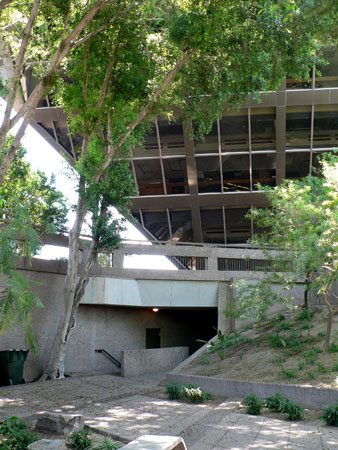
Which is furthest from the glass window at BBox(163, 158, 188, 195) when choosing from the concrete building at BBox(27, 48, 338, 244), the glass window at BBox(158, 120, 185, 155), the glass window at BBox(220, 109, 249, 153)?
the glass window at BBox(220, 109, 249, 153)

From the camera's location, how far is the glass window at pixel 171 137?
2319 cm

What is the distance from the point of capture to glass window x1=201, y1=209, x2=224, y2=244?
25.4 meters

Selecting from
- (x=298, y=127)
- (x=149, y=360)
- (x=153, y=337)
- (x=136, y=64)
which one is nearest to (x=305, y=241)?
(x=136, y=64)

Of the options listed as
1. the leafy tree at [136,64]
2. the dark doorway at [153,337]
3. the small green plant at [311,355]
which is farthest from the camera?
the dark doorway at [153,337]

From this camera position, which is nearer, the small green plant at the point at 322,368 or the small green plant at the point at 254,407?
the small green plant at the point at 254,407

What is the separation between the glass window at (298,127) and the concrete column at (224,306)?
9.50 m

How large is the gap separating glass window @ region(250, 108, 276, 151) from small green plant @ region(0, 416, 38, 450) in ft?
63.7

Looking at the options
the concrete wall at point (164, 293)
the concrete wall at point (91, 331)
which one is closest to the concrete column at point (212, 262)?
the concrete wall at point (164, 293)

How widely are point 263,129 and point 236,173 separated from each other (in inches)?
111

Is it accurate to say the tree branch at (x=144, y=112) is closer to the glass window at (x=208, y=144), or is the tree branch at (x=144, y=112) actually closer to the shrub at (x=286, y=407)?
the shrub at (x=286, y=407)

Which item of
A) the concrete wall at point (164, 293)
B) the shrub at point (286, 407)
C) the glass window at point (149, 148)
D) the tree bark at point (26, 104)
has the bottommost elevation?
the shrub at point (286, 407)

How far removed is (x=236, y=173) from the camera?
949 inches

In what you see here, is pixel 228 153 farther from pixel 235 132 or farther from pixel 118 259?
pixel 118 259

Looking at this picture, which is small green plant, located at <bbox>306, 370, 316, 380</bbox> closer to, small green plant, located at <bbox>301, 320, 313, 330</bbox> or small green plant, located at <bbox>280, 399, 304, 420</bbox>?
small green plant, located at <bbox>280, 399, 304, 420</bbox>
